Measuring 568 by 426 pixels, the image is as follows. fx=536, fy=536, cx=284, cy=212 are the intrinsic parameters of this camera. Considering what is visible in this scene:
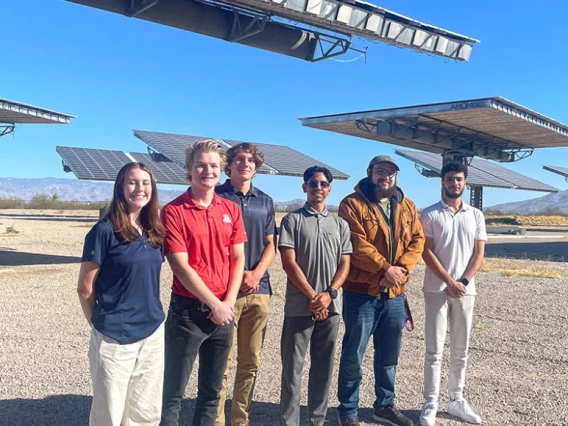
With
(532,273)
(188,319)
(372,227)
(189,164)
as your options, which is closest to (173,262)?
(188,319)

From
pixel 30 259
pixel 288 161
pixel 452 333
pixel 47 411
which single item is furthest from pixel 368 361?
pixel 288 161

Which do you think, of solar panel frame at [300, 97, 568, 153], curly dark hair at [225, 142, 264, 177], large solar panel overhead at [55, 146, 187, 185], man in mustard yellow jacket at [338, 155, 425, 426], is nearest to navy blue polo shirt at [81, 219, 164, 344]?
curly dark hair at [225, 142, 264, 177]

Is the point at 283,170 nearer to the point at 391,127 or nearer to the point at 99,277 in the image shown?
the point at 391,127

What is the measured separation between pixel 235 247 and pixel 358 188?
4.52 ft

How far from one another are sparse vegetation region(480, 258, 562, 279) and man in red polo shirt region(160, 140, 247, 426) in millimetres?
10774

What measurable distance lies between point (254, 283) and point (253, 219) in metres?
0.46

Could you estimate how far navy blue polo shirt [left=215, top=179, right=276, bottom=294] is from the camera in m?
3.75

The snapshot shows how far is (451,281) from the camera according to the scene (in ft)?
13.9

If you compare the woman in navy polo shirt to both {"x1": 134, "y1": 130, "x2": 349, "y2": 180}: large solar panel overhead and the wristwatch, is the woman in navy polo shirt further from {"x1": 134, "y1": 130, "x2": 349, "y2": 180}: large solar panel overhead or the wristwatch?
{"x1": 134, "y1": 130, "x2": 349, "y2": 180}: large solar panel overhead

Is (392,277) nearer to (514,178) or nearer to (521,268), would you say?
(521,268)

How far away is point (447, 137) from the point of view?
2488cm

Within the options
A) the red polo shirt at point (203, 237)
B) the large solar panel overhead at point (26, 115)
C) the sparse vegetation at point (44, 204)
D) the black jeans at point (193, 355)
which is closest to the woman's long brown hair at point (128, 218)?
the red polo shirt at point (203, 237)

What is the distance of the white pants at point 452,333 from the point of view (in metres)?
4.27

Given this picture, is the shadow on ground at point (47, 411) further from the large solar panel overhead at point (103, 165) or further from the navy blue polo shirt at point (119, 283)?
the large solar panel overhead at point (103, 165)
